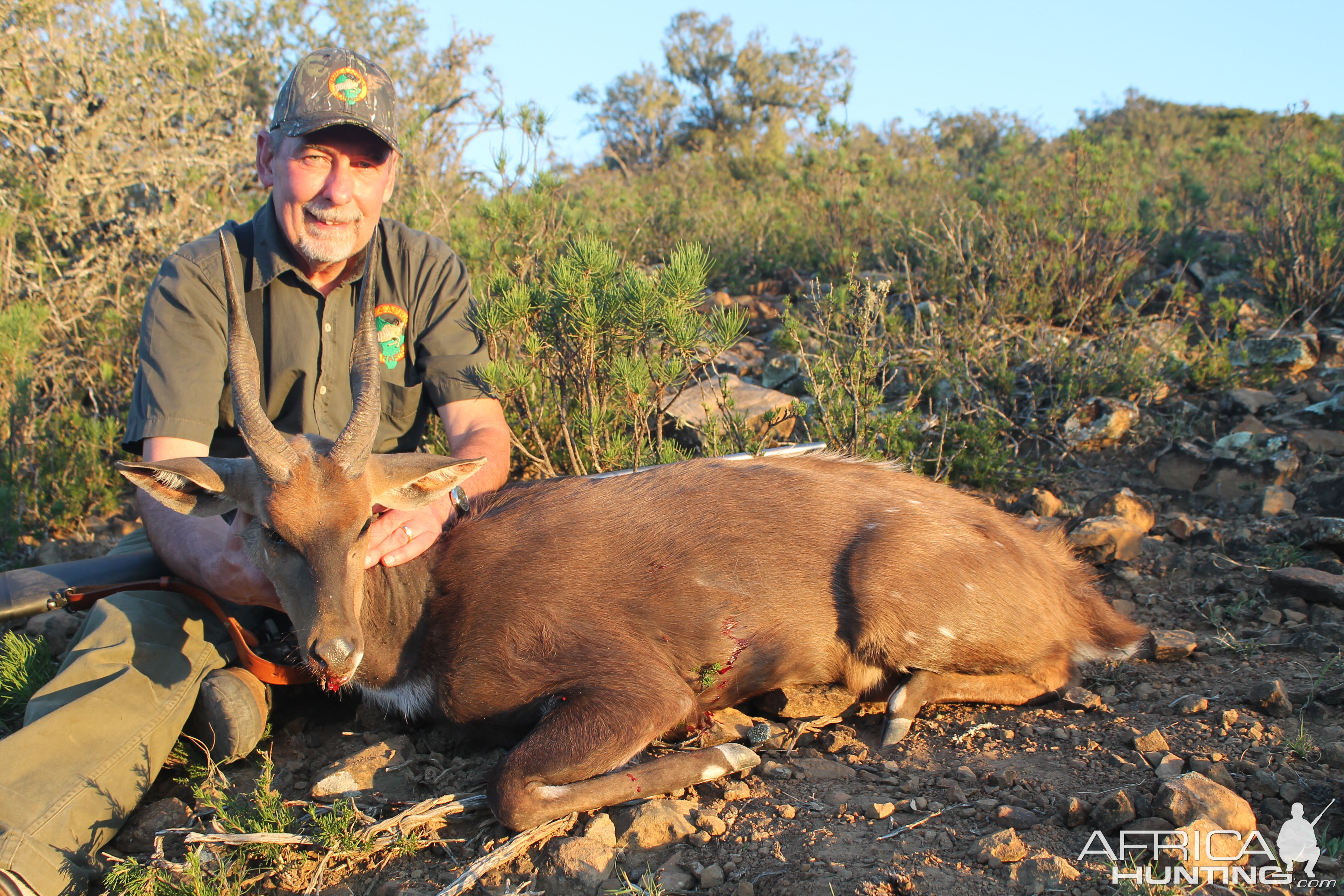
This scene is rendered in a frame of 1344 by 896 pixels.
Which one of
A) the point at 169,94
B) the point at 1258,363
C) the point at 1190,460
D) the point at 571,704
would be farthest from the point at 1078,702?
the point at 169,94

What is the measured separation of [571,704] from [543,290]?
2.56 m

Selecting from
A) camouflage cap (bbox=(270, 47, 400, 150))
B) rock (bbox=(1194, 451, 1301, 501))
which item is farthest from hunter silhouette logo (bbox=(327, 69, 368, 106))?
rock (bbox=(1194, 451, 1301, 501))

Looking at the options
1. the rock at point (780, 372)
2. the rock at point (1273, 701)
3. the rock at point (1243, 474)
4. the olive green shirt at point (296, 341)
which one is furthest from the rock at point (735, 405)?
the rock at point (1273, 701)

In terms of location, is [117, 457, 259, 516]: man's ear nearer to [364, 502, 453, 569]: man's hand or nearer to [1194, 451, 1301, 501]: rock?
[364, 502, 453, 569]: man's hand

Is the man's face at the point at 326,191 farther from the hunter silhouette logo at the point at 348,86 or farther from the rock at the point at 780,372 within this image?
the rock at the point at 780,372

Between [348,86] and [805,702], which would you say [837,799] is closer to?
[805,702]

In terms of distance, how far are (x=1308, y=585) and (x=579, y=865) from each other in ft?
12.0

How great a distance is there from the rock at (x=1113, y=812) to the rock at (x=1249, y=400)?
163 inches

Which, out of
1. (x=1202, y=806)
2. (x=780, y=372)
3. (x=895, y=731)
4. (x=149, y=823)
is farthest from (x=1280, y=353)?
(x=149, y=823)

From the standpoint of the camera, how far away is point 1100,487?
19.2 ft

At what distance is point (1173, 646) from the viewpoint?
425 centimetres

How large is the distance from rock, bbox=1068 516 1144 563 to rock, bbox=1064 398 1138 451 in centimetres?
106

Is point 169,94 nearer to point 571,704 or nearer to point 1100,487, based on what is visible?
point 571,704

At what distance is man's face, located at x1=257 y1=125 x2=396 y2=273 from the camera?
457 centimetres
